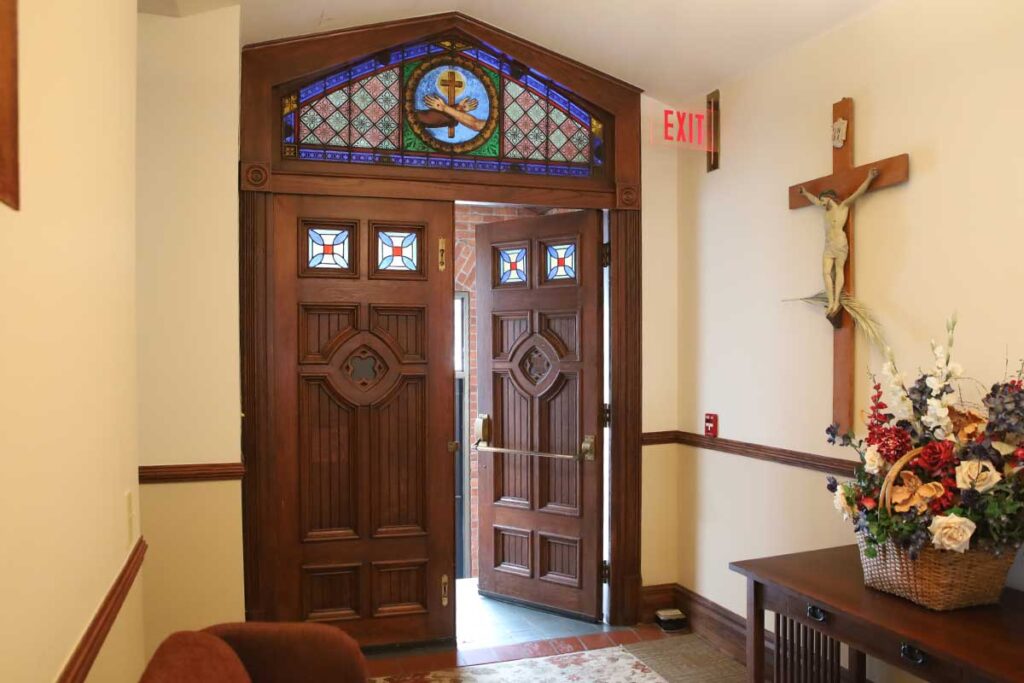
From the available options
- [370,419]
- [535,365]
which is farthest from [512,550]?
[370,419]

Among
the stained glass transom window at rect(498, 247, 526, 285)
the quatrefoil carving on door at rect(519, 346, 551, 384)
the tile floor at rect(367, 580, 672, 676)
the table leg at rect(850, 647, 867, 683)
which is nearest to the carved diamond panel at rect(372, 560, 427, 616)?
the tile floor at rect(367, 580, 672, 676)

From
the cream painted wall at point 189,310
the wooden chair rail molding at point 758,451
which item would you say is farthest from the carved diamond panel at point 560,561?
the cream painted wall at point 189,310

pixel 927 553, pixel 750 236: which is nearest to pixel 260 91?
pixel 750 236

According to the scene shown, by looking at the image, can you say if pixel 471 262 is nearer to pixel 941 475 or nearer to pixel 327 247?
pixel 327 247

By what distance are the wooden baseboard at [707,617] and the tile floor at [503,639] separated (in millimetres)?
146

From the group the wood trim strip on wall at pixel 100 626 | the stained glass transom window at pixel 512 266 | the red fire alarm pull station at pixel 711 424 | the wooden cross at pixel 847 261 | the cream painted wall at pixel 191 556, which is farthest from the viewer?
the stained glass transom window at pixel 512 266

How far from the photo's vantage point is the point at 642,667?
343 cm

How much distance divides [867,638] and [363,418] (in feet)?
7.56

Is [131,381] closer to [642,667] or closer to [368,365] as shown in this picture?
[368,365]

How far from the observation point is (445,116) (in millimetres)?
3727

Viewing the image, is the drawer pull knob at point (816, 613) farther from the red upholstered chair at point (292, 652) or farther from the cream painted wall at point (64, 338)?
the cream painted wall at point (64, 338)

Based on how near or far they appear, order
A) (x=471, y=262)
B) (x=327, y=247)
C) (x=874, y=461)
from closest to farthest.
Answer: (x=874, y=461), (x=327, y=247), (x=471, y=262)

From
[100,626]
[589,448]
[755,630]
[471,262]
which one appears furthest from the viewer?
[471,262]

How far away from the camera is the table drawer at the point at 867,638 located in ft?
6.21
